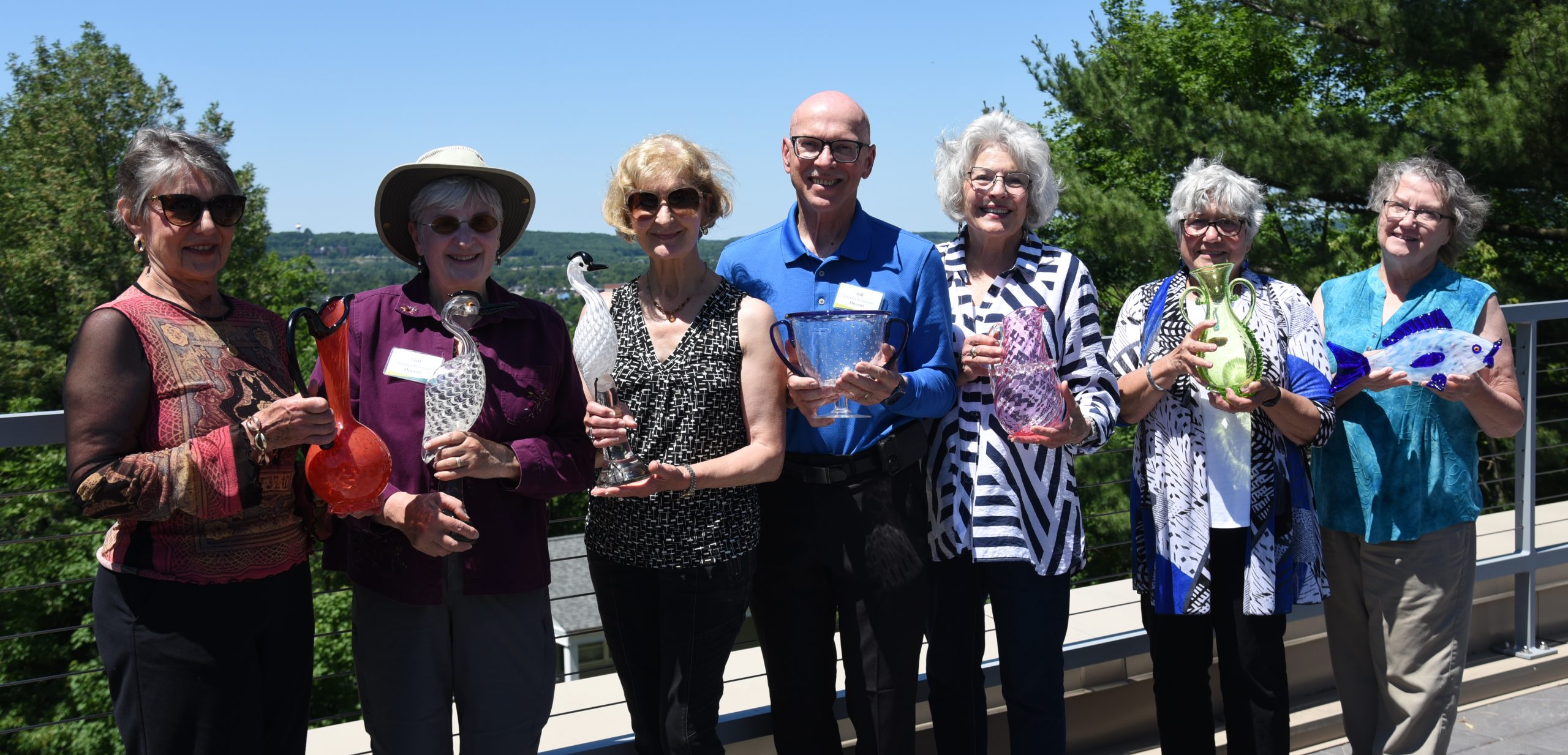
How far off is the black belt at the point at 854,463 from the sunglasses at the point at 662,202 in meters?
0.62

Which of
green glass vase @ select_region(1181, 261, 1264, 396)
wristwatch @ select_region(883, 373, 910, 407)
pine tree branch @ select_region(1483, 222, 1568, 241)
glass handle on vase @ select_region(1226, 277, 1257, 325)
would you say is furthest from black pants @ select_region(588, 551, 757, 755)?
pine tree branch @ select_region(1483, 222, 1568, 241)

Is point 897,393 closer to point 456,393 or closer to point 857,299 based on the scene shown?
point 857,299

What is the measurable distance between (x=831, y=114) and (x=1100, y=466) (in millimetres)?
17528

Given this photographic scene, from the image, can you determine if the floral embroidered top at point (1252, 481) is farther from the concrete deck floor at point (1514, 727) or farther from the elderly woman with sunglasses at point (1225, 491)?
the concrete deck floor at point (1514, 727)

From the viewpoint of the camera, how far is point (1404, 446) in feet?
10.3

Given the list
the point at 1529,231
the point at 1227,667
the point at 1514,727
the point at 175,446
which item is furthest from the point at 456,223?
the point at 1529,231

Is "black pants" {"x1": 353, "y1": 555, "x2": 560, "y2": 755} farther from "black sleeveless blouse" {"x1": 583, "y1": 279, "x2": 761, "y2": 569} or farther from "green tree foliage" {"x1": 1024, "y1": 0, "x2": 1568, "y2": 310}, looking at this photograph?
"green tree foliage" {"x1": 1024, "y1": 0, "x2": 1568, "y2": 310}

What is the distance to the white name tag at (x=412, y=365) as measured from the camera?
7.30 ft

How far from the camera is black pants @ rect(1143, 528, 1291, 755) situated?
2.93m

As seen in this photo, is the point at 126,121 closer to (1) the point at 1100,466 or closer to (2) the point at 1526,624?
(1) the point at 1100,466

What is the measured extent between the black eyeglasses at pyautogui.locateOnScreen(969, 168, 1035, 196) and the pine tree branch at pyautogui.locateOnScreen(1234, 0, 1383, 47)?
14888 mm

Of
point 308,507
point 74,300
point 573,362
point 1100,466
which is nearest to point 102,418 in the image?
point 308,507

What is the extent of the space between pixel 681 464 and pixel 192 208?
1.08 metres

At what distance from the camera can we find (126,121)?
31.4 metres
